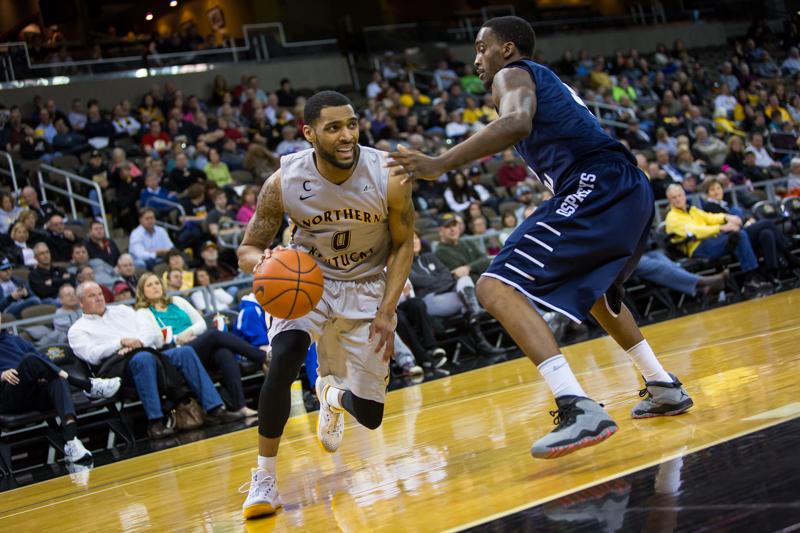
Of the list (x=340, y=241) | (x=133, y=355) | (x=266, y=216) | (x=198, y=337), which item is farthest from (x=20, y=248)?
(x=340, y=241)

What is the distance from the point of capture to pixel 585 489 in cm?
283

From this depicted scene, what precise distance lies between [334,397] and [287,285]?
923mm

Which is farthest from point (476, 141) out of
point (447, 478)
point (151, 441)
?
point (151, 441)

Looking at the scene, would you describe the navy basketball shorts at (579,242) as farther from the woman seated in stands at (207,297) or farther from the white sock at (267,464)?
the woman seated in stands at (207,297)

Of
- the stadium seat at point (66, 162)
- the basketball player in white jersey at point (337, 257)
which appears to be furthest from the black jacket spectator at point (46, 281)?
the basketball player in white jersey at point (337, 257)

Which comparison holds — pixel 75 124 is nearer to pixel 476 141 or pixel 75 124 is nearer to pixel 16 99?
pixel 16 99

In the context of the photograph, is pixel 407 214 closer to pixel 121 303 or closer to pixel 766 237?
pixel 121 303

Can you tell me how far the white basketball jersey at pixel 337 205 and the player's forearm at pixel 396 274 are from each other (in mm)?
122

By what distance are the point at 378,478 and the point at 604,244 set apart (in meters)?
1.32

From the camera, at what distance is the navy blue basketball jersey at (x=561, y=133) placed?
11.9 ft

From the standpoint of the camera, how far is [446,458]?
397 centimetres

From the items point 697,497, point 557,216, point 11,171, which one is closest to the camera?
point 697,497

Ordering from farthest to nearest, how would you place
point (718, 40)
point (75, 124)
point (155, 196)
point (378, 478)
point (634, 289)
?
point (718, 40) → point (75, 124) → point (155, 196) → point (634, 289) → point (378, 478)

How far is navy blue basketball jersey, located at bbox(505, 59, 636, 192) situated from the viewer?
361cm
